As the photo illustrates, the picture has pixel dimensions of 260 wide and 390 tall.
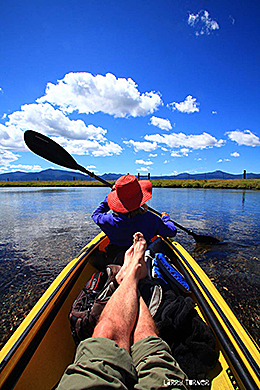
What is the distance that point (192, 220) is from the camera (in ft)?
36.3

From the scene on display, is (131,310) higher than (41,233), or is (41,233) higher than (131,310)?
(131,310)

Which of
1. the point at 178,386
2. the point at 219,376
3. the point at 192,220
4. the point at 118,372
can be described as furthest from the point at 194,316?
the point at 192,220

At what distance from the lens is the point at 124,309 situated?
1.85 metres

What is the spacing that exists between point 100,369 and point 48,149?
527 centimetres

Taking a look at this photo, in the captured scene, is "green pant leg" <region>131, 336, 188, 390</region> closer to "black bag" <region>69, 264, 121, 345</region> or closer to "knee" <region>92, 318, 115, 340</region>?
"knee" <region>92, 318, 115, 340</region>

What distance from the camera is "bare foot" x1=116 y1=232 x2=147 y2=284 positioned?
91.0 inches

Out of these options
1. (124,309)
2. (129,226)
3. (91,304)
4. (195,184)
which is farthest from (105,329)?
(195,184)

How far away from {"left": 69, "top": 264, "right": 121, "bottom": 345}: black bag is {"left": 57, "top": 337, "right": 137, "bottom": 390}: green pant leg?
600 millimetres

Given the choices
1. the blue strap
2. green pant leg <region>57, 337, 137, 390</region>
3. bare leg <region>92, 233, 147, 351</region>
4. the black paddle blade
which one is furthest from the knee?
the black paddle blade

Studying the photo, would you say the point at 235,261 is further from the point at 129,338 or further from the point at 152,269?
the point at 129,338

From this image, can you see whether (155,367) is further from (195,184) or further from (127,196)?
(195,184)

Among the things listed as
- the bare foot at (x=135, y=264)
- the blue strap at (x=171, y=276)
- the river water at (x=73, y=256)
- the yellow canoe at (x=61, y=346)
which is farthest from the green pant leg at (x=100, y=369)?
the river water at (x=73, y=256)

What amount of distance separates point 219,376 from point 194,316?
46 centimetres

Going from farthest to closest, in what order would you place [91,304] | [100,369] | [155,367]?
[91,304] < [155,367] < [100,369]
